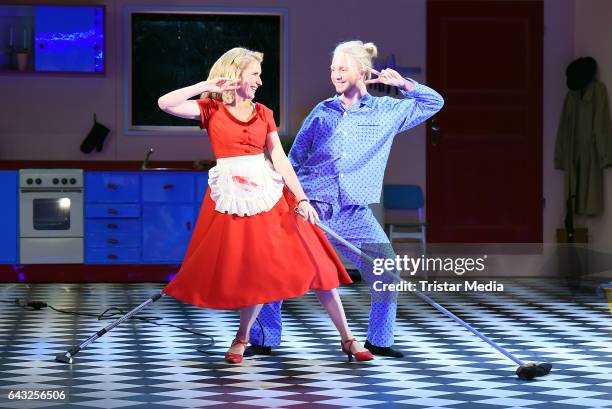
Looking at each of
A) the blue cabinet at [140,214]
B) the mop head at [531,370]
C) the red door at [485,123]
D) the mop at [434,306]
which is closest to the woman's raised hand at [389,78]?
the mop at [434,306]

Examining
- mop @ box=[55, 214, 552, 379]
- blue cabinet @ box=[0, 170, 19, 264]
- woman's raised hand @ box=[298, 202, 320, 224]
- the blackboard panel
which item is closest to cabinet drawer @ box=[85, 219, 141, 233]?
blue cabinet @ box=[0, 170, 19, 264]

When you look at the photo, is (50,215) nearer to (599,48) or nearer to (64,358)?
(64,358)

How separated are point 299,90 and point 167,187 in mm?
1431

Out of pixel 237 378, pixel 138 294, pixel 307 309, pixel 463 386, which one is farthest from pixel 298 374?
pixel 138 294

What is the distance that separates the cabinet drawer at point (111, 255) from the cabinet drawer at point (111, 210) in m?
0.26

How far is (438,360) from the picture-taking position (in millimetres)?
5215

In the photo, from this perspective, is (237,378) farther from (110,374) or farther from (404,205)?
(404,205)

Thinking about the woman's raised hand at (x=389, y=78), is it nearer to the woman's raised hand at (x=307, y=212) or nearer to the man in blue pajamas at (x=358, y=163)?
the man in blue pajamas at (x=358, y=163)

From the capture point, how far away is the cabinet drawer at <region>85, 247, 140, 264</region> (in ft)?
30.9

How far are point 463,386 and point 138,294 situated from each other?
4.35 m

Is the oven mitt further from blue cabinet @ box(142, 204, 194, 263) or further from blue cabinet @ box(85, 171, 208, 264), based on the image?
blue cabinet @ box(142, 204, 194, 263)

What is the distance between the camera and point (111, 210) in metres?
9.41

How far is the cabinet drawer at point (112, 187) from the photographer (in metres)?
9.38

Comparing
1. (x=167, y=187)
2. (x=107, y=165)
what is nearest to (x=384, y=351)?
(x=167, y=187)
